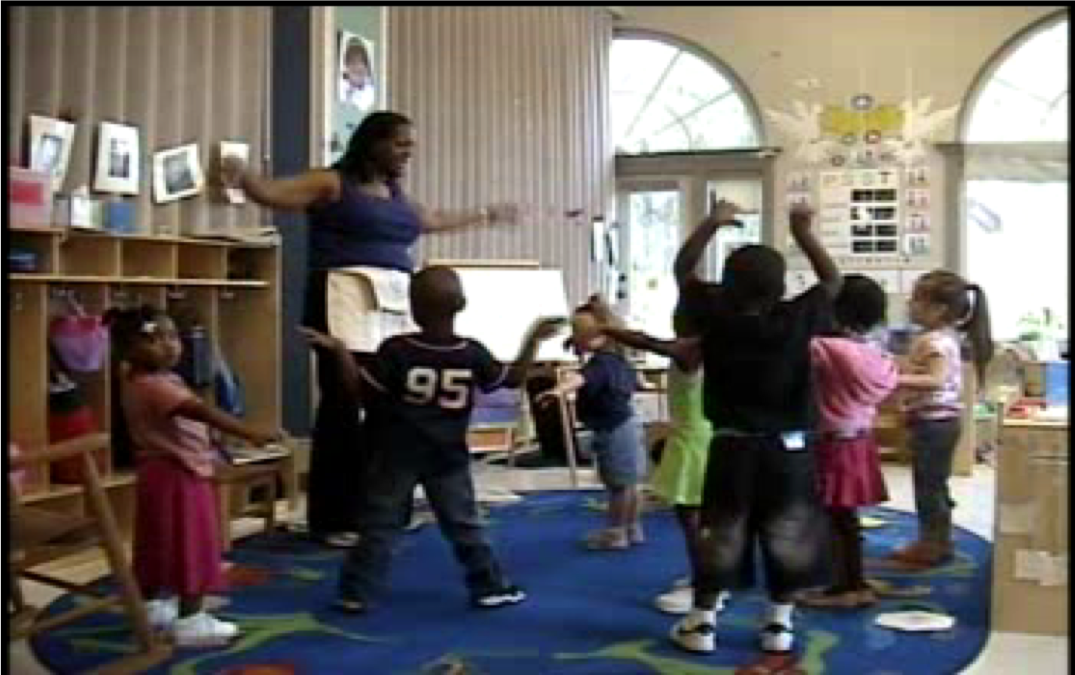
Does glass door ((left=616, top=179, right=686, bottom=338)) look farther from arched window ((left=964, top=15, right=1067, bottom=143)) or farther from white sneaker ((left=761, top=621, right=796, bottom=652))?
white sneaker ((left=761, top=621, right=796, bottom=652))

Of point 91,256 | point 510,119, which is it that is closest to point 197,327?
point 91,256

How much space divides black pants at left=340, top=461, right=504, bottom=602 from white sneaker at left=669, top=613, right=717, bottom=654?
0.57m

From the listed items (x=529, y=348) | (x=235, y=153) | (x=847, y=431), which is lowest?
(x=847, y=431)

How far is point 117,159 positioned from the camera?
4.23 meters

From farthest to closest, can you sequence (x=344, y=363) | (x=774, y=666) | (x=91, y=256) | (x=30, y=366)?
(x=91, y=256) < (x=30, y=366) < (x=344, y=363) < (x=774, y=666)

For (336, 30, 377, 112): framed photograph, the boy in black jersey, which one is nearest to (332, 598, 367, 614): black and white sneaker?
the boy in black jersey

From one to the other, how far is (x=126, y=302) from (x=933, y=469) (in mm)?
2669

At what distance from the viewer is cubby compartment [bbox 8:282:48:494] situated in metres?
3.64

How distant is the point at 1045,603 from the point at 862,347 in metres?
0.77

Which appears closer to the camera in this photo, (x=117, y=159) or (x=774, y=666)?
(x=774, y=666)

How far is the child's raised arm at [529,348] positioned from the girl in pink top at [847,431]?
69 centimetres

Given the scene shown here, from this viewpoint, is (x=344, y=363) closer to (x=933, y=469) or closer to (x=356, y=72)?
(x=933, y=469)

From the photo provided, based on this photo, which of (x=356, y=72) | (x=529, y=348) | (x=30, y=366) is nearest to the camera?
(x=529, y=348)

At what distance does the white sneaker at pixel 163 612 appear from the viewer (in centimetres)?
287
